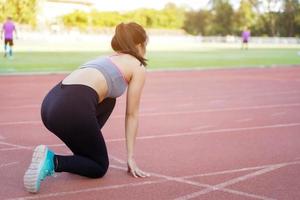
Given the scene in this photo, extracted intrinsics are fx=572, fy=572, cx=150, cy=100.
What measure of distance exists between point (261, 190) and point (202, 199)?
620 millimetres

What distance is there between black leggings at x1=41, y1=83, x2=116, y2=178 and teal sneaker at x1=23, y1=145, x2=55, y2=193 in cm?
21

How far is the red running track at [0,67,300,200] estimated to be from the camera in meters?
4.93

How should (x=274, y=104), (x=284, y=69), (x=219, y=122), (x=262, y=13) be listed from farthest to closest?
(x=262, y=13) → (x=284, y=69) → (x=274, y=104) → (x=219, y=122)

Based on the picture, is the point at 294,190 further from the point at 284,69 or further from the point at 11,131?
the point at 284,69

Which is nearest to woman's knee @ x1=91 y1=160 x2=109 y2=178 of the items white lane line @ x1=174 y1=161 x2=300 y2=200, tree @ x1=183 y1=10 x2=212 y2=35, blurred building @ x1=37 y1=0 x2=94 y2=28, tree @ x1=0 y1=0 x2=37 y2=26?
white lane line @ x1=174 y1=161 x2=300 y2=200

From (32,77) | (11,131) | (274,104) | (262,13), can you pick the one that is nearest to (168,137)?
(11,131)

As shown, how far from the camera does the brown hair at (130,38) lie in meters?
4.94

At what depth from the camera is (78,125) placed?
190 inches

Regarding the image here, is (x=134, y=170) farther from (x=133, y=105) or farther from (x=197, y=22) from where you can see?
(x=197, y=22)

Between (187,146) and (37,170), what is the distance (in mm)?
2760

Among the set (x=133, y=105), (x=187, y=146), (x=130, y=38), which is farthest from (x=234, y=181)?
(x=187, y=146)

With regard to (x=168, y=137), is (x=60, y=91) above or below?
above

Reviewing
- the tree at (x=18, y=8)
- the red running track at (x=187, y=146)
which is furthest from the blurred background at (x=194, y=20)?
the red running track at (x=187, y=146)

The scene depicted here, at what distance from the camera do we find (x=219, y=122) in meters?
9.03
